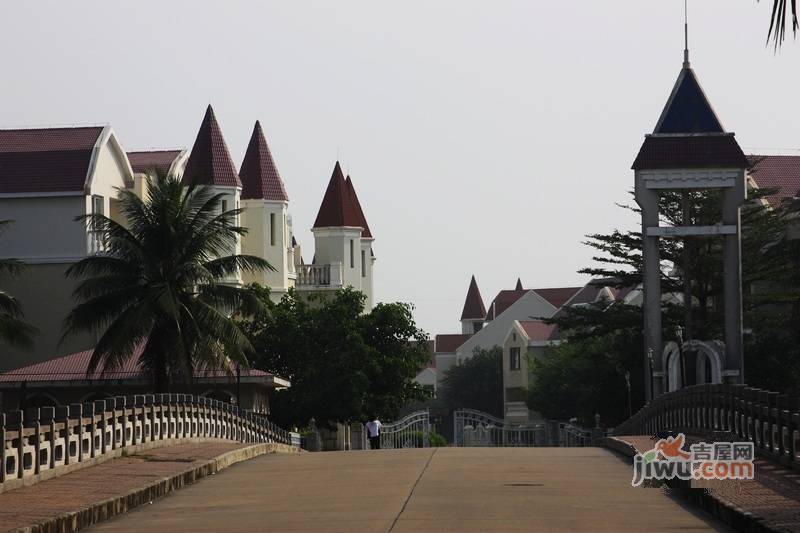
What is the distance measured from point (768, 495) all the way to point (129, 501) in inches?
285

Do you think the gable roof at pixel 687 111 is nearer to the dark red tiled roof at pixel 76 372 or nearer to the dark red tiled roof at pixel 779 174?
the dark red tiled roof at pixel 76 372

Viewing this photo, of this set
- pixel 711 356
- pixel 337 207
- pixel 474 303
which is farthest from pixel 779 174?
pixel 474 303

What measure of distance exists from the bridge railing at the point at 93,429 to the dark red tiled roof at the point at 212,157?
3158cm

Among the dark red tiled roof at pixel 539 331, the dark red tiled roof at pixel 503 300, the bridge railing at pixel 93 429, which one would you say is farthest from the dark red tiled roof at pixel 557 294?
the bridge railing at pixel 93 429

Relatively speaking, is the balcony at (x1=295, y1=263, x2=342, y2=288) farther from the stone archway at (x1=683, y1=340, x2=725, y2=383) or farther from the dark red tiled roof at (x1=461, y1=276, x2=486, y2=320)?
the dark red tiled roof at (x1=461, y1=276, x2=486, y2=320)

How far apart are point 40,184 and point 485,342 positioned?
7419 cm

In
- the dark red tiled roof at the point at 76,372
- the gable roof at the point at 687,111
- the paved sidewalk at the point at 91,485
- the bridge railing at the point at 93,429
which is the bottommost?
the paved sidewalk at the point at 91,485

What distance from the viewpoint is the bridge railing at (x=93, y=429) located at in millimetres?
19797

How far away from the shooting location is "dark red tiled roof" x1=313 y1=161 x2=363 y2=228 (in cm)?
8225

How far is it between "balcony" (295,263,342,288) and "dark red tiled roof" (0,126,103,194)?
56.9 ft

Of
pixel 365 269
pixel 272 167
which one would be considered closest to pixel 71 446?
pixel 272 167

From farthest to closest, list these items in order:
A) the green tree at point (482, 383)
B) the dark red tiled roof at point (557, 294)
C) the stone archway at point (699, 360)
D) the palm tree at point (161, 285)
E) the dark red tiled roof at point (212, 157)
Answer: the dark red tiled roof at point (557, 294) → the green tree at point (482, 383) → the dark red tiled roof at point (212, 157) → the palm tree at point (161, 285) → the stone archway at point (699, 360)

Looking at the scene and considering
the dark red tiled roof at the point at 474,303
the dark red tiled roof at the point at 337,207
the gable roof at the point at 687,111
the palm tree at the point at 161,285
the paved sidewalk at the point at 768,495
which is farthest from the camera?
the dark red tiled roof at the point at 474,303

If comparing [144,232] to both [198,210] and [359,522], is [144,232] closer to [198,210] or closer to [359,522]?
[198,210]
